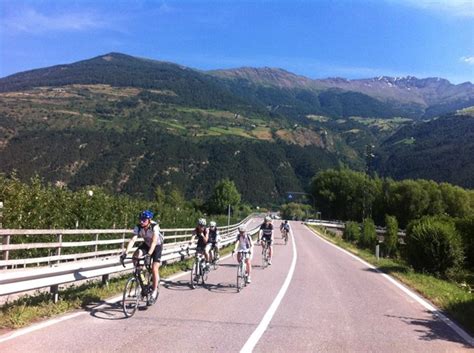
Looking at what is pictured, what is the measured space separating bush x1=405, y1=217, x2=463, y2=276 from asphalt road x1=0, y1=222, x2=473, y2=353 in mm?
6800

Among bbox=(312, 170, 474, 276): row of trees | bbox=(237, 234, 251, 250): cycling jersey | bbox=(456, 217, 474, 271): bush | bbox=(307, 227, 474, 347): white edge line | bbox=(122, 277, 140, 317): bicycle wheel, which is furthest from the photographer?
bbox=(456, 217, 474, 271): bush

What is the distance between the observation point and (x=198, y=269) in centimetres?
1404

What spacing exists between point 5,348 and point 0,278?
67.8 inches

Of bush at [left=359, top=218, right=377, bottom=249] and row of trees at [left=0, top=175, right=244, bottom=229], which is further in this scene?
bush at [left=359, top=218, right=377, bottom=249]

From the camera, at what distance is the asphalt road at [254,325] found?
24.2ft

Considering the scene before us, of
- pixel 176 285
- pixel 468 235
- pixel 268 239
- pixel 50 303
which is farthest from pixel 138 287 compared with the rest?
pixel 468 235

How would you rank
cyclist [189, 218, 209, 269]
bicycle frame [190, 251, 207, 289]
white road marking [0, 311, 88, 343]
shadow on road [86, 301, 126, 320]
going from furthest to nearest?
1. cyclist [189, 218, 209, 269]
2. bicycle frame [190, 251, 207, 289]
3. shadow on road [86, 301, 126, 320]
4. white road marking [0, 311, 88, 343]

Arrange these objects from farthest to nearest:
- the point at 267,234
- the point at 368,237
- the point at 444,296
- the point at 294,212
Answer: the point at 294,212 < the point at 368,237 < the point at 267,234 < the point at 444,296

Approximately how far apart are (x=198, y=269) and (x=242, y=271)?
46.4 inches

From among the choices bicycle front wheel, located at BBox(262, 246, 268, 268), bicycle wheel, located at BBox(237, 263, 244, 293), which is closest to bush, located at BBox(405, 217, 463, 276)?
bicycle front wheel, located at BBox(262, 246, 268, 268)

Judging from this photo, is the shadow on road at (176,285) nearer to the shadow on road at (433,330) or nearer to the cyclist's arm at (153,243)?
the cyclist's arm at (153,243)

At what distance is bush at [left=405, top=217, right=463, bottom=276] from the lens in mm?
20000

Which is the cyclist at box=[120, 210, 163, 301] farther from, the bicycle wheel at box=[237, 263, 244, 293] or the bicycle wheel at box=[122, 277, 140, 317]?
the bicycle wheel at box=[237, 263, 244, 293]

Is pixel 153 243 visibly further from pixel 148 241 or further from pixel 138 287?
pixel 138 287
